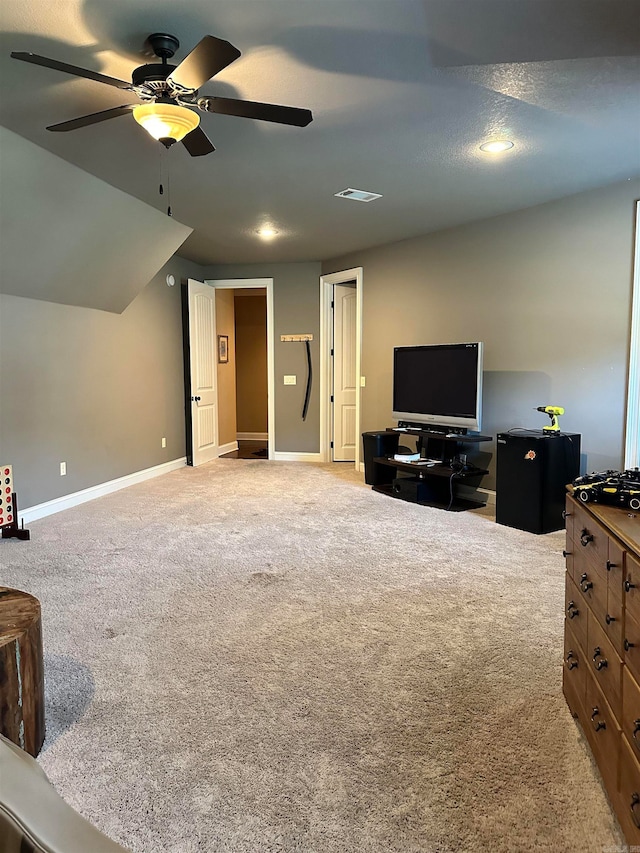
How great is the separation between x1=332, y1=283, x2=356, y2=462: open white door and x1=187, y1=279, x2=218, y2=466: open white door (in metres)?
1.68

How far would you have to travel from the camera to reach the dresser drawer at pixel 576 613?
5.79 feet

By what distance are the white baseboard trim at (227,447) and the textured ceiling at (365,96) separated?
404 centimetres

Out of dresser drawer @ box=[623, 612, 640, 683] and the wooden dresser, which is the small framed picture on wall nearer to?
the wooden dresser

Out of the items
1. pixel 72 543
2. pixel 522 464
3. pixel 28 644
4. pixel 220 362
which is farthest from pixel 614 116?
pixel 220 362

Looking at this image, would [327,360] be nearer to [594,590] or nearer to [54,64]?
[54,64]

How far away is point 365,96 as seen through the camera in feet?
9.24

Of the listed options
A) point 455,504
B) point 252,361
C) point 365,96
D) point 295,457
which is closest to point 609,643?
point 365,96

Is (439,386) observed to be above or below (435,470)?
above

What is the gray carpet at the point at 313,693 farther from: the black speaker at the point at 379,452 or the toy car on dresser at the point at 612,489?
the black speaker at the point at 379,452

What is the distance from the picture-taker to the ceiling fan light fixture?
2.37m

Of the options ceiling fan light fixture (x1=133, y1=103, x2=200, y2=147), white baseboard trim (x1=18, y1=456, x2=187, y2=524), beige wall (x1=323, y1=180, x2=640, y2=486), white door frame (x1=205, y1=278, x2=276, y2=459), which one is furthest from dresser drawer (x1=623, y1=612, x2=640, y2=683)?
white door frame (x1=205, y1=278, x2=276, y2=459)

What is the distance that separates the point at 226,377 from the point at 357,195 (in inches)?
172

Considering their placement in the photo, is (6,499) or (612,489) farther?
(6,499)

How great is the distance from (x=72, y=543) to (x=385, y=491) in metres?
3.01
